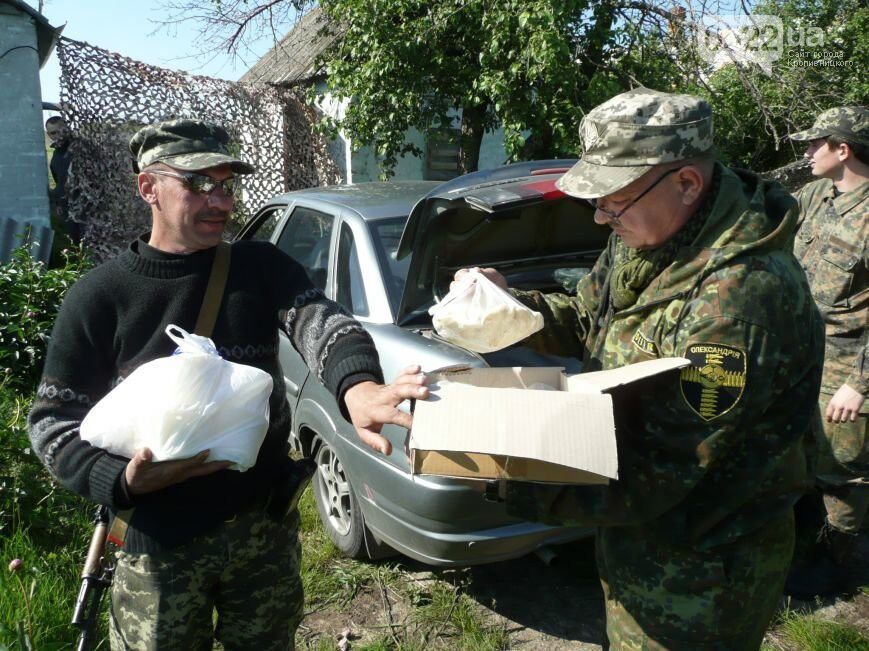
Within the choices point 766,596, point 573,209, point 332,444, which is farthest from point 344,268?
point 766,596

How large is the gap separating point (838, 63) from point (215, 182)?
1056 cm

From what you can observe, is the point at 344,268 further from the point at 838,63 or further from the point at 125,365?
the point at 838,63

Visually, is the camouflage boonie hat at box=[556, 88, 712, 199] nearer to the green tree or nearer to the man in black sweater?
the man in black sweater

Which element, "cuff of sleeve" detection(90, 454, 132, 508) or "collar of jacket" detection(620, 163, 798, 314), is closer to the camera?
"collar of jacket" detection(620, 163, 798, 314)

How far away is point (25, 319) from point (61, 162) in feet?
13.8

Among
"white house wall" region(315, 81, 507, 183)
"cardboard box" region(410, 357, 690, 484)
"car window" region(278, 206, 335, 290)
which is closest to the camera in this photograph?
"cardboard box" region(410, 357, 690, 484)

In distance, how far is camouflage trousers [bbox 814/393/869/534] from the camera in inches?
126

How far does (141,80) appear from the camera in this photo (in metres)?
8.31

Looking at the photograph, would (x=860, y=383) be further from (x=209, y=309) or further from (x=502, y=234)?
(x=209, y=309)

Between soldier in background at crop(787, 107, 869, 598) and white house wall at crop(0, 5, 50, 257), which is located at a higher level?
white house wall at crop(0, 5, 50, 257)

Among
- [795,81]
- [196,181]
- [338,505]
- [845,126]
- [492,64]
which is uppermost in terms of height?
[492,64]

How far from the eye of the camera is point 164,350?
72.0 inches

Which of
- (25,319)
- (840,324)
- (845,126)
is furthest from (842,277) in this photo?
(25,319)

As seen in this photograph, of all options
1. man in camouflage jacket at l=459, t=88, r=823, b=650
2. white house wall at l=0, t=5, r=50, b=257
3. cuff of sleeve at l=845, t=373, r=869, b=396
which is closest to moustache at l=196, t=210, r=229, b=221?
man in camouflage jacket at l=459, t=88, r=823, b=650
